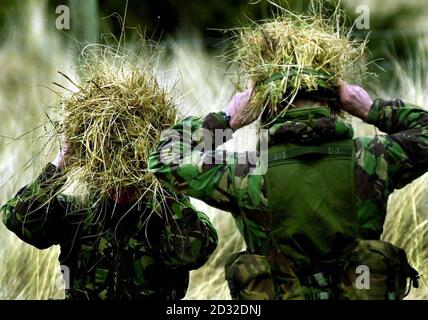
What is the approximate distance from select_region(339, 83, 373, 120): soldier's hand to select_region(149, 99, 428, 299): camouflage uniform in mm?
133

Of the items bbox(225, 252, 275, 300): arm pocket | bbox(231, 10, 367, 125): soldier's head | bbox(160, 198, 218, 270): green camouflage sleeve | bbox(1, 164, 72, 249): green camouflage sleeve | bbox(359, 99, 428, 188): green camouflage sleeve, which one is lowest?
bbox(225, 252, 275, 300): arm pocket

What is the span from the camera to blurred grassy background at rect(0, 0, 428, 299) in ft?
17.1

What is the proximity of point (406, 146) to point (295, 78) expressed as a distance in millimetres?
414

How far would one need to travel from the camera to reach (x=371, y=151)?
3225mm

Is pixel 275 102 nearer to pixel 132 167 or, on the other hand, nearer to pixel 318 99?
pixel 318 99

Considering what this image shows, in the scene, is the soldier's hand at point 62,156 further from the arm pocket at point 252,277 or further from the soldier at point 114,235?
the arm pocket at point 252,277

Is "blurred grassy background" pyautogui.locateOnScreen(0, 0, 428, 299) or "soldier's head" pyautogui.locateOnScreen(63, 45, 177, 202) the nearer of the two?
"soldier's head" pyautogui.locateOnScreen(63, 45, 177, 202)

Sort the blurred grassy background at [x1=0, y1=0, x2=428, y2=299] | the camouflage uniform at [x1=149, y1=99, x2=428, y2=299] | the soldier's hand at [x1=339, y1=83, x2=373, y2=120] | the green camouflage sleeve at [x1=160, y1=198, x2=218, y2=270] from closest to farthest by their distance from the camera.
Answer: the camouflage uniform at [x1=149, y1=99, x2=428, y2=299] < the soldier's hand at [x1=339, y1=83, x2=373, y2=120] < the green camouflage sleeve at [x1=160, y1=198, x2=218, y2=270] < the blurred grassy background at [x1=0, y1=0, x2=428, y2=299]

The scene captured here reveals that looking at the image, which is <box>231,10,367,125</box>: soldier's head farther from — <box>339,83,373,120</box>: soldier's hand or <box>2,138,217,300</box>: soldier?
<box>2,138,217,300</box>: soldier

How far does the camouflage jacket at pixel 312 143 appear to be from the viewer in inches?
127

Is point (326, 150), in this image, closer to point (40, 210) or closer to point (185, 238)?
point (185, 238)

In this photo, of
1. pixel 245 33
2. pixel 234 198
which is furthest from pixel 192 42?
pixel 234 198

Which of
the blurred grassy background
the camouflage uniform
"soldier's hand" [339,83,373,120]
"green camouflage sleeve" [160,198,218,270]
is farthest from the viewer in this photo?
the blurred grassy background

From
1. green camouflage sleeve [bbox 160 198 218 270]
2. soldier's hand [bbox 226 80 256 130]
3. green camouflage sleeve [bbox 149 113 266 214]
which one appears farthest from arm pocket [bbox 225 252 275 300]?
soldier's hand [bbox 226 80 256 130]
